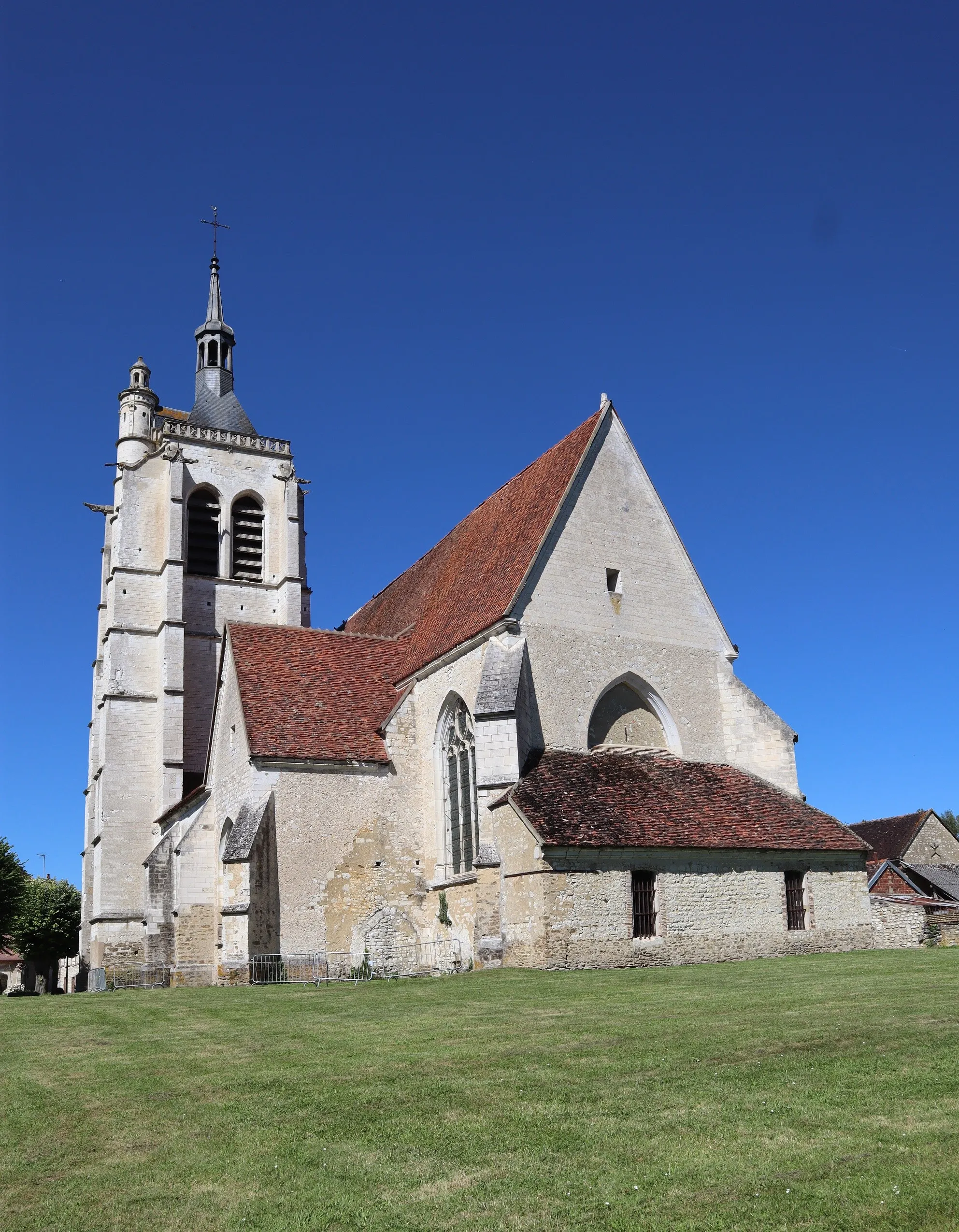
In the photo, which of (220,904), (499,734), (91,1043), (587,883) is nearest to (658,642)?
(499,734)

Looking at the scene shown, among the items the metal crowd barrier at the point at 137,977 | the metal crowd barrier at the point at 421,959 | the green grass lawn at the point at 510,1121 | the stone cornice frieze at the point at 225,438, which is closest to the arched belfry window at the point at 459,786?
the metal crowd barrier at the point at 421,959

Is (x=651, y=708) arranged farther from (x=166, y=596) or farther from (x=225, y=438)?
(x=225, y=438)

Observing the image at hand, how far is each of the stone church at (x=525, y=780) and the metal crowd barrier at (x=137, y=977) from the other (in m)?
0.82

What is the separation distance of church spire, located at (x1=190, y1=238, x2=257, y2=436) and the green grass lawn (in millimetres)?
30580

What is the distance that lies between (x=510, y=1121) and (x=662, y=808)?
1536 centimetres

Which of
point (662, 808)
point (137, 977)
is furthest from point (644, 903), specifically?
point (137, 977)

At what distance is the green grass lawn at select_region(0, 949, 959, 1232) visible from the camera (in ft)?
18.5

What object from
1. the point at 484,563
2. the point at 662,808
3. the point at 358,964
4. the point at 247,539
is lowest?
the point at 358,964

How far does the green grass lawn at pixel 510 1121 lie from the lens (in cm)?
564

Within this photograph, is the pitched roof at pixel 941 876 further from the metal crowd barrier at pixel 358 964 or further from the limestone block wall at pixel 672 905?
the metal crowd barrier at pixel 358 964

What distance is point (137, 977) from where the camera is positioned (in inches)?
1222

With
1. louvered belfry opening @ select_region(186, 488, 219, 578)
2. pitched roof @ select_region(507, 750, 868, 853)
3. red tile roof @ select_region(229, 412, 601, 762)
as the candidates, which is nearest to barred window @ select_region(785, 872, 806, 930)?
pitched roof @ select_region(507, 750, 868, 853)

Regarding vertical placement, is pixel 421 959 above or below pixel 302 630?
below

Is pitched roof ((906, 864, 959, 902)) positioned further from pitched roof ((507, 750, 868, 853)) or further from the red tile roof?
the red tile roof
